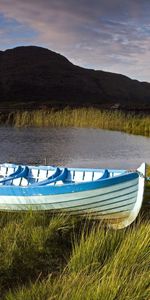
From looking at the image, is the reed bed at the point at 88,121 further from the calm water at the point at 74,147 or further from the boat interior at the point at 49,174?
the boat interior at the point at 49,174

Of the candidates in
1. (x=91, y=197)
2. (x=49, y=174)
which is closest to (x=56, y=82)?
(x=49, y=174)

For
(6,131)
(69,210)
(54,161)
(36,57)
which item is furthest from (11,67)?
(69,210)

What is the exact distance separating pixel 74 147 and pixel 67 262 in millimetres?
19580

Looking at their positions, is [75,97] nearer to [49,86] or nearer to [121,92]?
[49,86]

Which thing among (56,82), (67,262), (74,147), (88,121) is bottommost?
(67,262)

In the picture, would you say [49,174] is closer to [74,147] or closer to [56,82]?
[74,147]

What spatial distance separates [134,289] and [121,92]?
149 metres

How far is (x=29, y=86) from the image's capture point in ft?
446

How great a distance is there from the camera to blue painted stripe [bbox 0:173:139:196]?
7.80 m

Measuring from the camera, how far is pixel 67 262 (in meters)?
6.27

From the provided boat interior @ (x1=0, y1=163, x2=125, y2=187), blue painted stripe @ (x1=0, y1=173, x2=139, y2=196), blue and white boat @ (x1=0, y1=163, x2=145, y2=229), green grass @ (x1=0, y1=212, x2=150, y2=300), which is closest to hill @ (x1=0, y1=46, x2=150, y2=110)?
boat interior @ (x1=0, y1=163, x2=125, y2=187)

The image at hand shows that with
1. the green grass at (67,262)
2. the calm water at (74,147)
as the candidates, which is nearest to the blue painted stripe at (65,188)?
the green grass at (67,262)

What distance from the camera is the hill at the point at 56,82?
422 feet

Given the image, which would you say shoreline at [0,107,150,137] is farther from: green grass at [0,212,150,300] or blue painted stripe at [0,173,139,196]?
green grass at [0,212,150,300]
